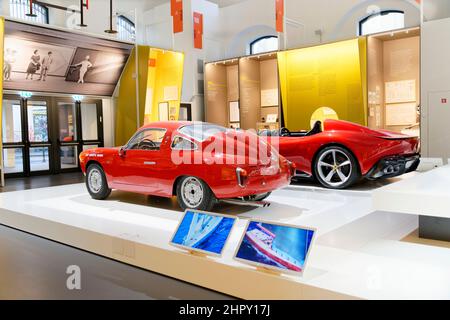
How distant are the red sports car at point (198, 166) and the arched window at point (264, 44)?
1076 cm

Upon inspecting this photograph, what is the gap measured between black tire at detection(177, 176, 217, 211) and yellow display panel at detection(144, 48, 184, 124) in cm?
741

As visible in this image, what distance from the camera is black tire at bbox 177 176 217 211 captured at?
13.9 ft

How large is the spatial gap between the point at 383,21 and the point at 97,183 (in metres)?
10.2

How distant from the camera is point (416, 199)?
299 cm

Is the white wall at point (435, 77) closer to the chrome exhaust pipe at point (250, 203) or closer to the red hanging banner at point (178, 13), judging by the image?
the chrome exhaust pipe at point (250, 203)

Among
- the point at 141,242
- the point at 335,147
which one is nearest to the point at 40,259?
the point at 141,242

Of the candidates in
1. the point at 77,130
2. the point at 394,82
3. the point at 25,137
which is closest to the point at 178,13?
the point at 77,130

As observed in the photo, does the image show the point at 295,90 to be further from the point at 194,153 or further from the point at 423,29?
the point at 194,153

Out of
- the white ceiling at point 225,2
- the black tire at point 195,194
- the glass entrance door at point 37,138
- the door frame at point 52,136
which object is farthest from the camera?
the white ceiling at point 225,2

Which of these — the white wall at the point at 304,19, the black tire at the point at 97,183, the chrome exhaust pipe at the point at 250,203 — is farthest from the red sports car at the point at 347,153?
the white wall at the point at 304,19

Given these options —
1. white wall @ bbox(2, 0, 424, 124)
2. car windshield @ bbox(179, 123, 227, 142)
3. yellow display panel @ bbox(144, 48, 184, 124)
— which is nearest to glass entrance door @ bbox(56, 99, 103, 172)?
yellow display panel @ bbox(144, 48, 184, 124)

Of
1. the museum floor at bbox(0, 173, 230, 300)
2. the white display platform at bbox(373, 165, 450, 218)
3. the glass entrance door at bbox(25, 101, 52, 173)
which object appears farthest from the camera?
the glass entrance door at bbox(25, 101, 52, 173)

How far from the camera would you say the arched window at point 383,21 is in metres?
11.8

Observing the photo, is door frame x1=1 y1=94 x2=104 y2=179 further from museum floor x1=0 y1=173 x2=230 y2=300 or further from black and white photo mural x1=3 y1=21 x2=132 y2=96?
museum floor x1=0 y1=173 x2=230 y2=300
